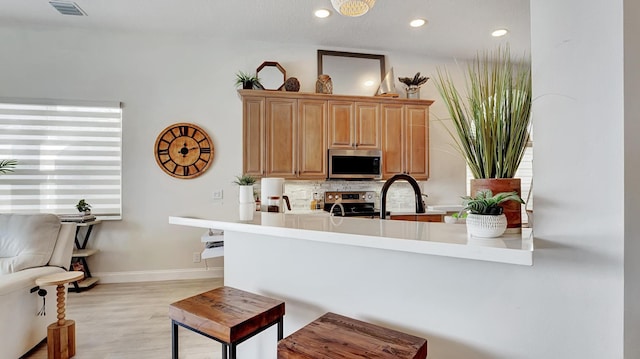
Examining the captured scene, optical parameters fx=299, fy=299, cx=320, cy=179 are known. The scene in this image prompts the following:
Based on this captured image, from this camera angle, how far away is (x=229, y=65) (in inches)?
158

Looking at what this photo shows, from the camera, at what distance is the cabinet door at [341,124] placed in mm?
3926

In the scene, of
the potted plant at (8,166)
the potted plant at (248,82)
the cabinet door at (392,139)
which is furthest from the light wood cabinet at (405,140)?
the potted plant at (8,166)

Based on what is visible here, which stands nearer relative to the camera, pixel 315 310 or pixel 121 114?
pixel 315 310

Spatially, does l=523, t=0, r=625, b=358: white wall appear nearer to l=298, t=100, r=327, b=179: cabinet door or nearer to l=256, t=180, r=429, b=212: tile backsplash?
l=298, t=100, r=327, b=179: cabinet door

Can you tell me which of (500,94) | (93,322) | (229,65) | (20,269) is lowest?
(93,322)

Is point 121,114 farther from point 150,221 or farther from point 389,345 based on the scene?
point 389,345

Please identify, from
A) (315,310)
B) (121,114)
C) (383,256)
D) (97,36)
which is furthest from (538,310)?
(97,36)

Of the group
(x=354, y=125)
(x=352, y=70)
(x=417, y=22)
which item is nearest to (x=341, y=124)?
(x=354, y=125)

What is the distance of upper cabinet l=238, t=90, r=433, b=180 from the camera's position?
3.72 metres

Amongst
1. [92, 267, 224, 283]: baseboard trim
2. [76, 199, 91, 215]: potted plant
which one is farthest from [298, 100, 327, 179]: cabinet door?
[76, 199, 91, 215]: potted plant

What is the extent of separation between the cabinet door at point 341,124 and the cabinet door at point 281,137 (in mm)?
478

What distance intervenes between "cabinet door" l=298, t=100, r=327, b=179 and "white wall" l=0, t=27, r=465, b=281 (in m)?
0.69

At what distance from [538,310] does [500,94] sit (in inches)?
26.3

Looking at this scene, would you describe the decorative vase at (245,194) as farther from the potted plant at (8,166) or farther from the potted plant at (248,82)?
the potted plant at (8,166)
